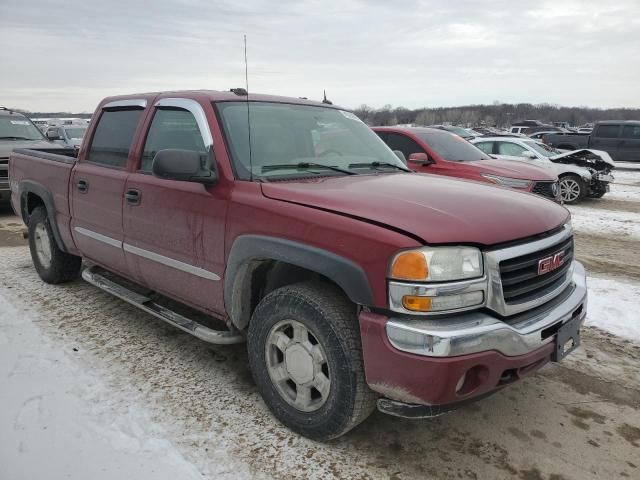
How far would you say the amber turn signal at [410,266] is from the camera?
225 centimetres

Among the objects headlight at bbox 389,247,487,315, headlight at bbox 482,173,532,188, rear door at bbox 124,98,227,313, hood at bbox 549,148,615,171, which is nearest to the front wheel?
hood at bbox 549,148,615,171

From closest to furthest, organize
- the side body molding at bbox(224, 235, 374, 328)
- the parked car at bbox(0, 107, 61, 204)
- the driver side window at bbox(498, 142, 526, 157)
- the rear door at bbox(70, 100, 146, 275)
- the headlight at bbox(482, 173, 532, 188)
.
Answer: the side body molding at bbox(224, 235, 374, 328), the rear door at bbox(70, 100, 146, 275), the headlight at bbox(482, 173, 532, 188), the parked car at bbox(0, 107, 61, 204), the driver side window at bbox(498, 142, 526, 157)

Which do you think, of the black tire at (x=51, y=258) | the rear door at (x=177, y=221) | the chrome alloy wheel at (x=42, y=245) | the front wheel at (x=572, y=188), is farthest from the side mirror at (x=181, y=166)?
the front wheel at (x=572, y=188)

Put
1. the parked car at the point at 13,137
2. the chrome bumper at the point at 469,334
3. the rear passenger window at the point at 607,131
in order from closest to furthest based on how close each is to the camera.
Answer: the chrome bumper at the point at 469,334 → the parked car at the point at 13,137 → the rear passenger window at the point at 607,131

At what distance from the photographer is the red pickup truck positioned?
228 centimetres

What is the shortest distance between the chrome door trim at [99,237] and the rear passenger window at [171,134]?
0.66 m

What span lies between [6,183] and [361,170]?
25.7 feet

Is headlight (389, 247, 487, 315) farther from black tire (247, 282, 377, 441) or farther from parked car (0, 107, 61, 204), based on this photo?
parked car (0, 107, 61, 204)

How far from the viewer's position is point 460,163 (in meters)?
8.48

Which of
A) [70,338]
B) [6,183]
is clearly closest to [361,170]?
[70,338]

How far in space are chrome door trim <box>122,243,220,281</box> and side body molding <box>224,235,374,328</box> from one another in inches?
7.3

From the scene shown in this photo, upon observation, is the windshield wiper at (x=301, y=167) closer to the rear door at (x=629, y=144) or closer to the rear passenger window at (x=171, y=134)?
the rear passenger window at (x=171, y=134)

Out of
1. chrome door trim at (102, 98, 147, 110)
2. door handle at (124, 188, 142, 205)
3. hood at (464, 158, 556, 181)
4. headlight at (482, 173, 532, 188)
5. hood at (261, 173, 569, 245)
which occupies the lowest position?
headlight at (482, 173, 532, 188)

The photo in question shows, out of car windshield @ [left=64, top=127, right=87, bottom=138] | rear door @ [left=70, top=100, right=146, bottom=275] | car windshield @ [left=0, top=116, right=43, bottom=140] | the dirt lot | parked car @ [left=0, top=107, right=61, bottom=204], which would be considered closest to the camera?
the dirt lot
